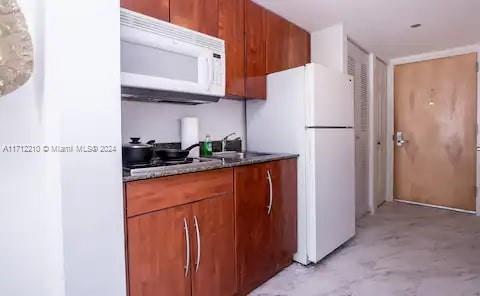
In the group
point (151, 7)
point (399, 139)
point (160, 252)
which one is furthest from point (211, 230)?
point (399, 139)

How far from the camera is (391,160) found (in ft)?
13.7

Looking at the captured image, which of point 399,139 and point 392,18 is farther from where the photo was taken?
point 399,139

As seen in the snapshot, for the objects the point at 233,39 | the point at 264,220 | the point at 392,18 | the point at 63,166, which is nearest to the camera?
the point at 63,166

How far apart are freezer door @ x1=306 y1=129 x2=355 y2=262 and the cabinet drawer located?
0.76 m

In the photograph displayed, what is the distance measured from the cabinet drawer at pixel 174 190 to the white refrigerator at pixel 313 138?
2.40 ft

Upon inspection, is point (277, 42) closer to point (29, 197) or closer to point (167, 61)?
point (167, 61)

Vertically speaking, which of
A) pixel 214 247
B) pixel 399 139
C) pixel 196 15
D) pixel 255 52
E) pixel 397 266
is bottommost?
pixel 397 266

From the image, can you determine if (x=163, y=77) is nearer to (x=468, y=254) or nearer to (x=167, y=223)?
(x=167, y=223)

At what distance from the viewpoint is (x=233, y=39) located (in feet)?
6.63

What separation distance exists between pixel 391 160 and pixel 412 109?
0.77 metres

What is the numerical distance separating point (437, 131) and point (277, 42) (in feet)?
9.02

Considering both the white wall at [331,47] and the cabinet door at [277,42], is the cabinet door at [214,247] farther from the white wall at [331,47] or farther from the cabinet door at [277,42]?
the white wall at [331,47]

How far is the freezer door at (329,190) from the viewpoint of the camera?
2.11 m

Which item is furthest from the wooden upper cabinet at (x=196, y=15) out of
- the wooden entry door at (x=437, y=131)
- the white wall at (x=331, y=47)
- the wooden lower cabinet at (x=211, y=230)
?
the wooden entry door at (x=437, y=131)
